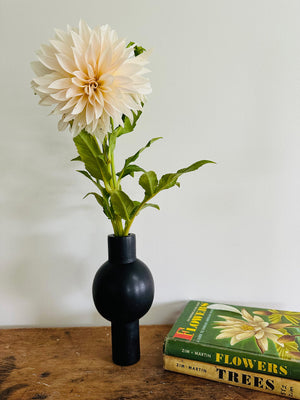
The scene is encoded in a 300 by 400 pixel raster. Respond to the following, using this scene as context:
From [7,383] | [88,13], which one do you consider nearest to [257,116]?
[88,13]

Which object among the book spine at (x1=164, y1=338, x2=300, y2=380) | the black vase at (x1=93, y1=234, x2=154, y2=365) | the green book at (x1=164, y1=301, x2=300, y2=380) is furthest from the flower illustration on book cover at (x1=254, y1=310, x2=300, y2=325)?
the black vase at (x1=93, y1=234, x2=154, y2=365)

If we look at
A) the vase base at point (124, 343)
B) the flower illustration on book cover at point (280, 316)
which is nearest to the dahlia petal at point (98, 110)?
the vase base at point (124, 343)

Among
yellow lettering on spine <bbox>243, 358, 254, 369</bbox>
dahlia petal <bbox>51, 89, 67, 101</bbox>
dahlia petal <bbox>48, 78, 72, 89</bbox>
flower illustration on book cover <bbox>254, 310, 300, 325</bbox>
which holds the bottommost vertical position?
yellow lettering on spine <bbox>243, 358, 254, 369</bbox>

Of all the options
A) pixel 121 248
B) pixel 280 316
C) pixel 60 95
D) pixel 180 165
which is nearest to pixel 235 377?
pixel 280 316

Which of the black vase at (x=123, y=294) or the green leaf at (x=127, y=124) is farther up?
the green leaf at (x=127, y=124)

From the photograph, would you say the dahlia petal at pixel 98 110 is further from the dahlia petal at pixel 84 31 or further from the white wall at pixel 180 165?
the white wall at pixel 180 165

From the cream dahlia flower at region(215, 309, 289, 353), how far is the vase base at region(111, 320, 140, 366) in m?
0.18

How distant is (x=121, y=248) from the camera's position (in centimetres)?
59

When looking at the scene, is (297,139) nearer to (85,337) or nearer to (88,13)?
(88,13)

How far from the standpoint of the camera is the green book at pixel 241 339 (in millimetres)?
514

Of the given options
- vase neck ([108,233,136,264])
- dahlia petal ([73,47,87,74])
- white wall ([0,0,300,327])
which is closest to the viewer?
→ dahlia petal ([73,47,87,74])

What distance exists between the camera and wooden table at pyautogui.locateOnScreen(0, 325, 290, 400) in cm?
52

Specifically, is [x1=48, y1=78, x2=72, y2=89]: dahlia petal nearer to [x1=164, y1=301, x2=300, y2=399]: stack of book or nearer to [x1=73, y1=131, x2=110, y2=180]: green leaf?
[x1=73, y1=131, x2=110, y2=180]: green leaf

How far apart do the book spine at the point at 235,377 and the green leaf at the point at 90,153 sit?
15.7 inches
